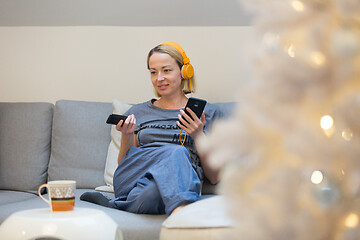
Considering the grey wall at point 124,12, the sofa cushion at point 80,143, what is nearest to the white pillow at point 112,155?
the sofa cushion at point 80,143

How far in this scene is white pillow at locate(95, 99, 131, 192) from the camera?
2.18 metres

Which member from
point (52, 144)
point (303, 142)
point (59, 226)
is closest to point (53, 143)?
point (52, 144)

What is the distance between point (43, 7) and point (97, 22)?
12.9 inches

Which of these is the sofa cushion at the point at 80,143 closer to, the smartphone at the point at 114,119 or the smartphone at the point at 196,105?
the smartphone at the point at 114,119

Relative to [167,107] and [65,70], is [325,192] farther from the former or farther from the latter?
[65,70]

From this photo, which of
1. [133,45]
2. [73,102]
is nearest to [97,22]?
[133,45]

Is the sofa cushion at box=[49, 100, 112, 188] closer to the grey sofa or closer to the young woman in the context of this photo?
the grey sofa

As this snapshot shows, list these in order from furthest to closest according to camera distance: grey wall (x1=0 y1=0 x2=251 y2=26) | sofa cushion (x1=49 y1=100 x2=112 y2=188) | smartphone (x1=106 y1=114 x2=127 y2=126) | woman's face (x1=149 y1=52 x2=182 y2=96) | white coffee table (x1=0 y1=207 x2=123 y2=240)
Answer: grey wall (x1=0 y1=0 x2=251 y2=26), sofa cushion (x1=49 y1=100 x2=112 y2=188), woman's face (x1=149 y1=52 x2=182 y2=96), smartphone (x1=106 y1=114 x2=127 y2=126), white coffee table (x1=0 y1=207 x2=123 y2=240)

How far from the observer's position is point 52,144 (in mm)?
2377

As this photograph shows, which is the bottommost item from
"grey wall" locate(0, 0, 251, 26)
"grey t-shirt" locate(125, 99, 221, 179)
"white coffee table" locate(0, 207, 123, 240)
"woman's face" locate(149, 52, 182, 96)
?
"white coffee table" locate(0, 207, 123, 240)

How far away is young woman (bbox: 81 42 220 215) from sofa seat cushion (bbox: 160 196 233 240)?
0.96 feet

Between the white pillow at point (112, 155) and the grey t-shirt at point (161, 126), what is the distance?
9cm

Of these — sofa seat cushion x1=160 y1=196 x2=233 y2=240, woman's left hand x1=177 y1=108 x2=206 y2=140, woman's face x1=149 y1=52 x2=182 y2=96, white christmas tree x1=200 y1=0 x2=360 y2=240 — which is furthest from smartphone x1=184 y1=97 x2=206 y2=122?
white christmas tree x1=200 y1=0 x2=360 y2=240

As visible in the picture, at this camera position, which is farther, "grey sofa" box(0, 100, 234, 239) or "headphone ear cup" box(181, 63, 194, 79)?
"grey sofa" box(0, 100, 234, 239)
